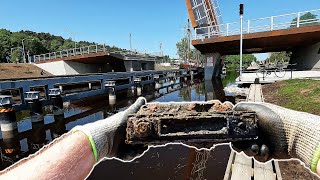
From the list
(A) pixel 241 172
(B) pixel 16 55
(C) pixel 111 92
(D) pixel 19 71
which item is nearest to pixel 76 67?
(D) pixel 19 71

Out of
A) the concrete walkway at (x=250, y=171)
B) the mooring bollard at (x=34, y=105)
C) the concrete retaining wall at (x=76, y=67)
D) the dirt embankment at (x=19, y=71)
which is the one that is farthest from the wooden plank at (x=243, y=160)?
the dirt embankment at (x=19, y=71)

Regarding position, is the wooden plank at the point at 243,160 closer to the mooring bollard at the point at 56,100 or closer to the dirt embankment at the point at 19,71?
the mooring bollard at the point at 56,100

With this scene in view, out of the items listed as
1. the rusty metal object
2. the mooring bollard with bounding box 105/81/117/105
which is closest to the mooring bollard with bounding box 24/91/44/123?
the mooring bollard with bounding box 105/81/117/105

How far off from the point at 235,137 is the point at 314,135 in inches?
20.3

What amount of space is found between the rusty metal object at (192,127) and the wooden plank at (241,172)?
5.24ft

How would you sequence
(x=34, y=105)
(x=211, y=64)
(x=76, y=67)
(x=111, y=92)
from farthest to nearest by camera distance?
(x=76, y=67)
(x=211, y=64)
(x=111, y=92)
(x=34, y=105)

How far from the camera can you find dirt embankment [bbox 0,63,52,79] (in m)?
31.4

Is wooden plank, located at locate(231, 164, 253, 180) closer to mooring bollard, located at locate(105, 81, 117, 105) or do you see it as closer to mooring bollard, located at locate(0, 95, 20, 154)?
mooring bollard, located at locate(0, 95, 20, 154)

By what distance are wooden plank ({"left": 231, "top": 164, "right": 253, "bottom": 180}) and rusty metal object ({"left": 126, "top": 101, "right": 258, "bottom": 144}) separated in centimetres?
160

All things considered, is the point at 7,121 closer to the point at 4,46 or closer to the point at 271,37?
the point at 271,37

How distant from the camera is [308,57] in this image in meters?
21.7

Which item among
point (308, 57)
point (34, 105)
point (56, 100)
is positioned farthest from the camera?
point (308, 57)

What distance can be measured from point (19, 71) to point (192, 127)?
130 ft

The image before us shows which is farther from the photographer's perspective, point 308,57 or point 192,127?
point 308,57
